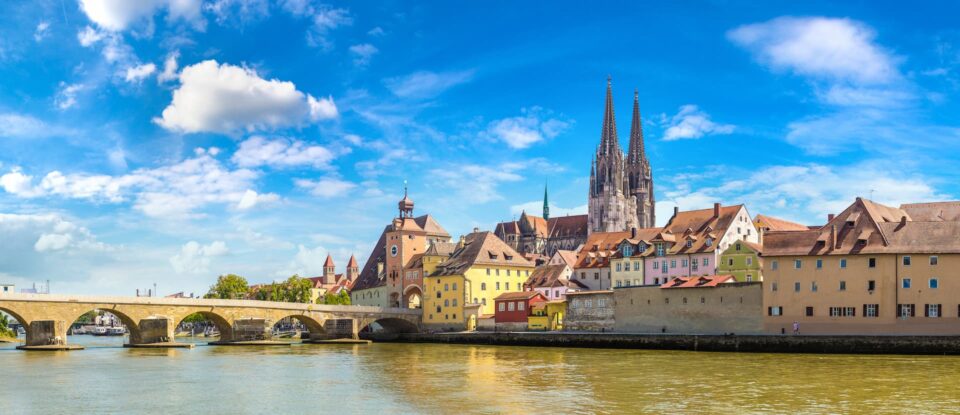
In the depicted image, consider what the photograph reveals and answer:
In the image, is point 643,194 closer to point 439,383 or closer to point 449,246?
point 449,246

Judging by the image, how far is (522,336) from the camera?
233ft

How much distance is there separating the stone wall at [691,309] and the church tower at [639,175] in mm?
89828

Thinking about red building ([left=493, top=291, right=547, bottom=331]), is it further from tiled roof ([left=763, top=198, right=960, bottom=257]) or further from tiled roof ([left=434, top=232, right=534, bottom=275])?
tiled roof ([left=763, top=198, right=960, bottom=257])

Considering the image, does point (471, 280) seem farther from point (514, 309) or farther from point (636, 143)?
point (636, 143)

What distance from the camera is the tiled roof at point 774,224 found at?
3467 inches

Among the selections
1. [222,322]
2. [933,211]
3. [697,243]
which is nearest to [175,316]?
[222,322]

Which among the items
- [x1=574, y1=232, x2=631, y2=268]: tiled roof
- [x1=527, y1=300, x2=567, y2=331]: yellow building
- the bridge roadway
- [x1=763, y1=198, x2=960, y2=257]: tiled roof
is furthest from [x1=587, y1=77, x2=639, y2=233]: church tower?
[x1=763, y1=198, x2=960, y2=257]: tiled roof

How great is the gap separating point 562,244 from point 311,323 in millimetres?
67291

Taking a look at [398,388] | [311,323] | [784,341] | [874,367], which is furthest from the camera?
[311,323]

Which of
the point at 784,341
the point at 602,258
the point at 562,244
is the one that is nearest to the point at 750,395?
the point at 784,341

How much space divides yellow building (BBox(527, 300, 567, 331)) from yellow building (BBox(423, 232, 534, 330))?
9.10m

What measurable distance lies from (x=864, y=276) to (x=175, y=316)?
4936 cm

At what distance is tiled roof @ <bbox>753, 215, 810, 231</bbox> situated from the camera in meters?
88.1

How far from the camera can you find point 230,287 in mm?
116750
